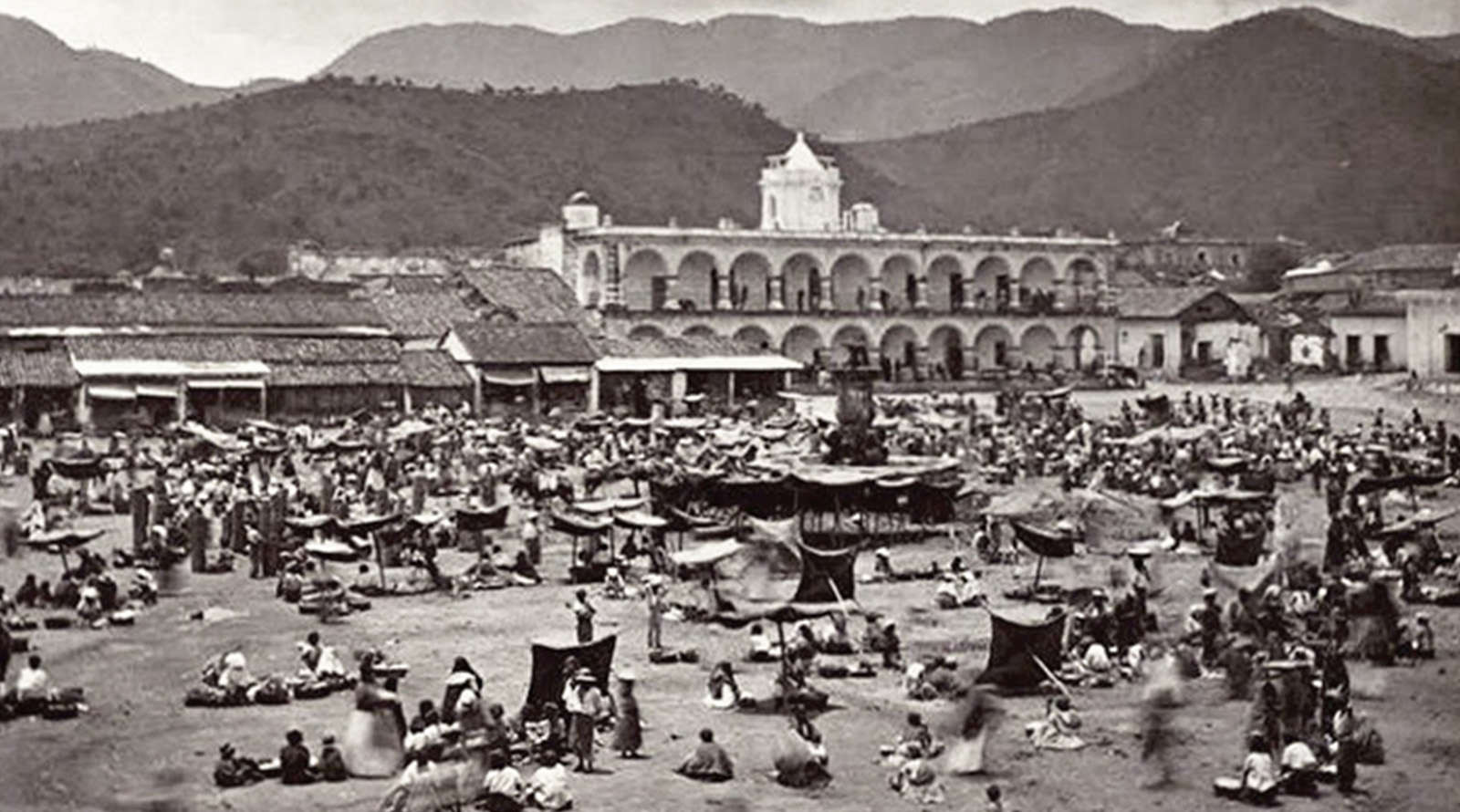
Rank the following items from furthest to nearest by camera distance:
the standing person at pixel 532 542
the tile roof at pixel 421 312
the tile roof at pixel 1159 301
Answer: the tile roof at pixel 1159 301 < the tile roof at pixel 421 312 < the standing person at pixel 532 542

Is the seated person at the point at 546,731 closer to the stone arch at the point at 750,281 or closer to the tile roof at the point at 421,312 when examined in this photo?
the tile roof at the point at 421,312

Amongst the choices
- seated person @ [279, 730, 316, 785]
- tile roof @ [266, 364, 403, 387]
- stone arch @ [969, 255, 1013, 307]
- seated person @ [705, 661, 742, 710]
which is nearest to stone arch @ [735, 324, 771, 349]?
stone arch @ [969, 255, 1013, 307]

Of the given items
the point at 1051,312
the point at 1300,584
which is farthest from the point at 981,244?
the point at 1300,584

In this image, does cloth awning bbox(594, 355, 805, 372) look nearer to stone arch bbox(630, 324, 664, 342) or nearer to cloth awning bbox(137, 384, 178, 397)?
stone arch bbox(630, 324, 664, 342)

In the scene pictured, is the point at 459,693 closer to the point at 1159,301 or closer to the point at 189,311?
the point at 189,311

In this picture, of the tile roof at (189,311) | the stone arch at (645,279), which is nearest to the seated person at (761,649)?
the tile roof at (189,311)

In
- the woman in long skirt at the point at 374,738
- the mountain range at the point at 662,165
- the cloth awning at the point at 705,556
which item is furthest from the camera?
the mountain range at the point at 662,165

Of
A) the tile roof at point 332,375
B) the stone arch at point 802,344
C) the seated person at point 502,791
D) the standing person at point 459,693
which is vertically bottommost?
the seated person at point 502,791
